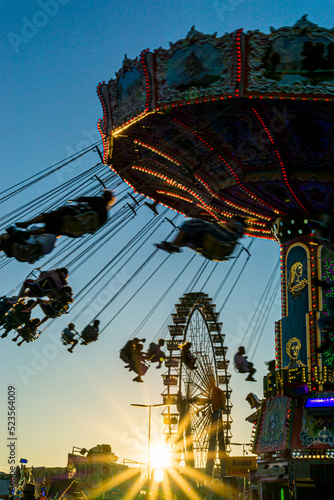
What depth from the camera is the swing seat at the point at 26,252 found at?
1334 centimetres

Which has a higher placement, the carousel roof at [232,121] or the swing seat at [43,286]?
the carousel roof at [232,121]

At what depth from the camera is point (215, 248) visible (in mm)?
14234

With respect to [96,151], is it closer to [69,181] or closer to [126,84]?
[69,181]

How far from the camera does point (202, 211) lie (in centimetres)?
2283

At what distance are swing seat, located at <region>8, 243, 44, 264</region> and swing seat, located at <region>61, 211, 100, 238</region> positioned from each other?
1.88 feet

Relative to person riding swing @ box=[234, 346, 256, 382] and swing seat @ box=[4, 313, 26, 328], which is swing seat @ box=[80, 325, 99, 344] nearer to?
swing seat @ box=[4, 313, 26, 328]

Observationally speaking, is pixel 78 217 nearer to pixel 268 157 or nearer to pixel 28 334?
pixel 28 334

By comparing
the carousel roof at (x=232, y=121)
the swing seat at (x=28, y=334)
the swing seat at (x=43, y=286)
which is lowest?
the swing seat at (x=28, y=334)

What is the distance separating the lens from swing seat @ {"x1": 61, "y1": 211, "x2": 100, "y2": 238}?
44.4ft

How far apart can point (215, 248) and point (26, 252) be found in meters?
3.66

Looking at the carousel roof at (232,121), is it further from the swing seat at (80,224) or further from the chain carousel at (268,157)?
the swing seat at (80,224)

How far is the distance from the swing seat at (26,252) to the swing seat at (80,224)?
574mm

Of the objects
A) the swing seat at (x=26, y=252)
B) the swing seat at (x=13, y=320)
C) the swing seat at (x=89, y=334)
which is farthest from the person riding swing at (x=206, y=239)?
A: the swing seat at (x=89, y=334)

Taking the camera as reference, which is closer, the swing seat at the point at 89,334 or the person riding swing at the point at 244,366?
the swing seat at the point at 89,334
